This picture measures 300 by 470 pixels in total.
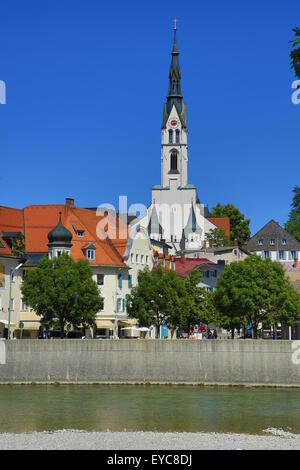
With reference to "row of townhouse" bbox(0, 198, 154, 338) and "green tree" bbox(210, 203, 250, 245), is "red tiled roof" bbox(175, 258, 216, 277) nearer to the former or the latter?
"row of townhouse" bbox(0, 198, 154, 338)

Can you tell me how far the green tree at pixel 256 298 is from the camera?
89125 mm

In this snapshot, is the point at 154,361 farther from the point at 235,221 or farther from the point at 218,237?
the point at 235,221

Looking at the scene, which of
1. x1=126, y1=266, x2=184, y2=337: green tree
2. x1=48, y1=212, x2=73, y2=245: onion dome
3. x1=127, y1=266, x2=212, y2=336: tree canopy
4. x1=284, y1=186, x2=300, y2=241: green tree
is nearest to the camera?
x1=126, y1=266, x2=184, y2=337: green tree

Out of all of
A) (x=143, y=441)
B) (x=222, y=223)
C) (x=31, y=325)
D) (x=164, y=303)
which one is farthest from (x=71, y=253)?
(x=222, y=223)

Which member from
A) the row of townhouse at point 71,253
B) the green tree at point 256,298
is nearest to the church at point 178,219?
Answer: the row of townhouse at point 71,253

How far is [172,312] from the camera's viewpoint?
90750 mm

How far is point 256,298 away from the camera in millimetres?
89125

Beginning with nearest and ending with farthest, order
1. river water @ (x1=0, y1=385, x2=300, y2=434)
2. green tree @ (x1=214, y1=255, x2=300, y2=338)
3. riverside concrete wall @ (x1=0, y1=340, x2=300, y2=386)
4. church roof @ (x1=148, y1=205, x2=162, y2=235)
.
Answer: river water @ (x1=0, y1=385, x2=300, y2=434)
riverside concrete wall @ (x1=0, y1=340, x2=300, y2=386)
green tree @ (x1=214, y1=255, x2=300, y2=338)
church roof @ (x1=148, y1=205, x2=162, y2=235)

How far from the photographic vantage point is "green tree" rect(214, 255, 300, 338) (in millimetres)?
89125

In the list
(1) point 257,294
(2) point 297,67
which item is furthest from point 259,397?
(2) point 297,67

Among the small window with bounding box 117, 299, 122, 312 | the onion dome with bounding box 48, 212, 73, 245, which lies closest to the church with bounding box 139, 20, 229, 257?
the small window with bounding box 117, 299, 122, 312

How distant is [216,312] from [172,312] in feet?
Answer: 16.3

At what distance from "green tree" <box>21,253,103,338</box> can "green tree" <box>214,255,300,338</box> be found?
13.2 meters
